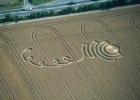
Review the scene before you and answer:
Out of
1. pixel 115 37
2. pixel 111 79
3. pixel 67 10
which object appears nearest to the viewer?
pixel 111 79

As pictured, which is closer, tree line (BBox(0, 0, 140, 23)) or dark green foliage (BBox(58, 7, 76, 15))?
tree line (BBox(0, 0, 140, 23))

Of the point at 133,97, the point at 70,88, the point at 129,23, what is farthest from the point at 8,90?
the point at 129,23

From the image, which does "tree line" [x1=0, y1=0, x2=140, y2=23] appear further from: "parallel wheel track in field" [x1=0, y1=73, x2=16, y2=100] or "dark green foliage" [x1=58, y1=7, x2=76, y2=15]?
"parallel wheel track in field" [x1=0, y1=73, x2=16, y2=100]

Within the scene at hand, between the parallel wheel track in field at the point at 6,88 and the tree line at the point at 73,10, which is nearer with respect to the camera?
the parallel wheel track in field at the point at 6,88

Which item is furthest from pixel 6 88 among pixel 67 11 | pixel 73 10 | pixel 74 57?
pixel 73 10

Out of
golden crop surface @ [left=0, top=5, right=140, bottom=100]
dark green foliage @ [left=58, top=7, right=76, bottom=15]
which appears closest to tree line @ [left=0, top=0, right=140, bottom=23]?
dark green foliage @ [left=58, top=7, right=76, bottom=15]

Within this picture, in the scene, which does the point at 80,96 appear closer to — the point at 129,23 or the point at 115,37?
the point at 115,37

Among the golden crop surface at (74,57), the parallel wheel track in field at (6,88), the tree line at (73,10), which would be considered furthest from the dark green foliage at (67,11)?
the parallel wheel track in field at (6,88)

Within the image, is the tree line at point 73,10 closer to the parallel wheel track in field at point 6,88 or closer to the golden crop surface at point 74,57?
the golden crop surface at point 74,57

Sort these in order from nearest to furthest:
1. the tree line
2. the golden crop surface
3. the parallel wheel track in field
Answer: the parallel wheel track in field, the golden crop surface, the tree line
